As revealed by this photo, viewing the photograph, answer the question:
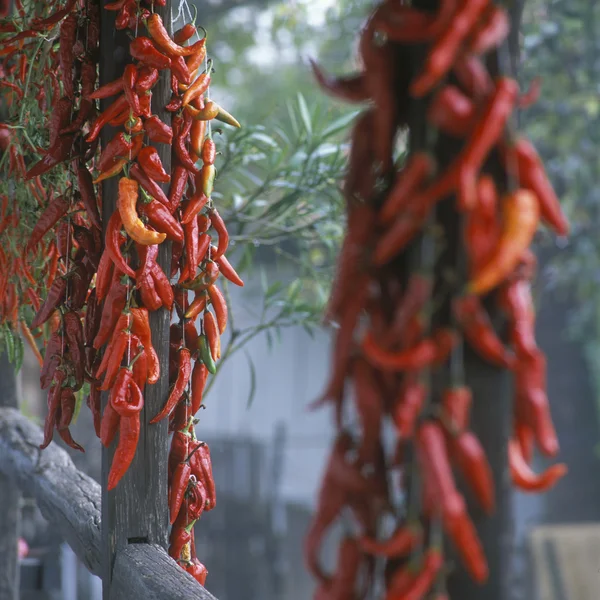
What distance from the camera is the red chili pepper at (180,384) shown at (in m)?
1.52

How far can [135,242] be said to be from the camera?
147 cm

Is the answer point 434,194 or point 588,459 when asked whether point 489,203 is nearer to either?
point 434,194

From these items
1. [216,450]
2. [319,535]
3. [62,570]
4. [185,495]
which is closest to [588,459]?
[216,450]

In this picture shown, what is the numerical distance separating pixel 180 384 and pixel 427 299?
898 mm

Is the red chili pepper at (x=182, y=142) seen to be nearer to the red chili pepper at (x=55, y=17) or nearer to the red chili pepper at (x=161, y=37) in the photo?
the red chili pepper at (x=161, y=37)

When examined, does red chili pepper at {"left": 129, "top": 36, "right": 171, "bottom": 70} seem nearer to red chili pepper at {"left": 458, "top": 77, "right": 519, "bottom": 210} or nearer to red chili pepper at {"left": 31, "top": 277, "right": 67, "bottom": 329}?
red chili pepper at {"left": 31, "top": 277, "right": 67, "bottom": 329}

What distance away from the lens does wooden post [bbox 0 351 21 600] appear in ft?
8.50

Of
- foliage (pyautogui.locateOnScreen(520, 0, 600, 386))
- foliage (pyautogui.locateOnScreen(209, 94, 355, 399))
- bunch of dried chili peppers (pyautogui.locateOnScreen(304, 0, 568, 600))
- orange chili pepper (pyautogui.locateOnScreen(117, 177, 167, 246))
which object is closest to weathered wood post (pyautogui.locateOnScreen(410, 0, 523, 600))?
bunch of dried chili peppers (pyautogui.locateOnScreen(304, 0, 568, 600))

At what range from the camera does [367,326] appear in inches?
30.7

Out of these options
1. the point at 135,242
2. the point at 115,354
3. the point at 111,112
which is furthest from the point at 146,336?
the point at 111,112

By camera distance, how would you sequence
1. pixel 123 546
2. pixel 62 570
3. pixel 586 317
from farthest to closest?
1. pixel 586 317
2. pixel 62 570
3. pixel 123 546

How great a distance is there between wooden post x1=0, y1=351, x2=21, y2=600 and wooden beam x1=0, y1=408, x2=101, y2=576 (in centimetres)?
3

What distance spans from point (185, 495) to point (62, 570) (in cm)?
222

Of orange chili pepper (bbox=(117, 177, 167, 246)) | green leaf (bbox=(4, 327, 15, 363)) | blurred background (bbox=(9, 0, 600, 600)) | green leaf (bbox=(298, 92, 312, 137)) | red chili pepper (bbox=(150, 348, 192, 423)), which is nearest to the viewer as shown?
orange chili pepper (bbox=(117, 177, 167, 246))
